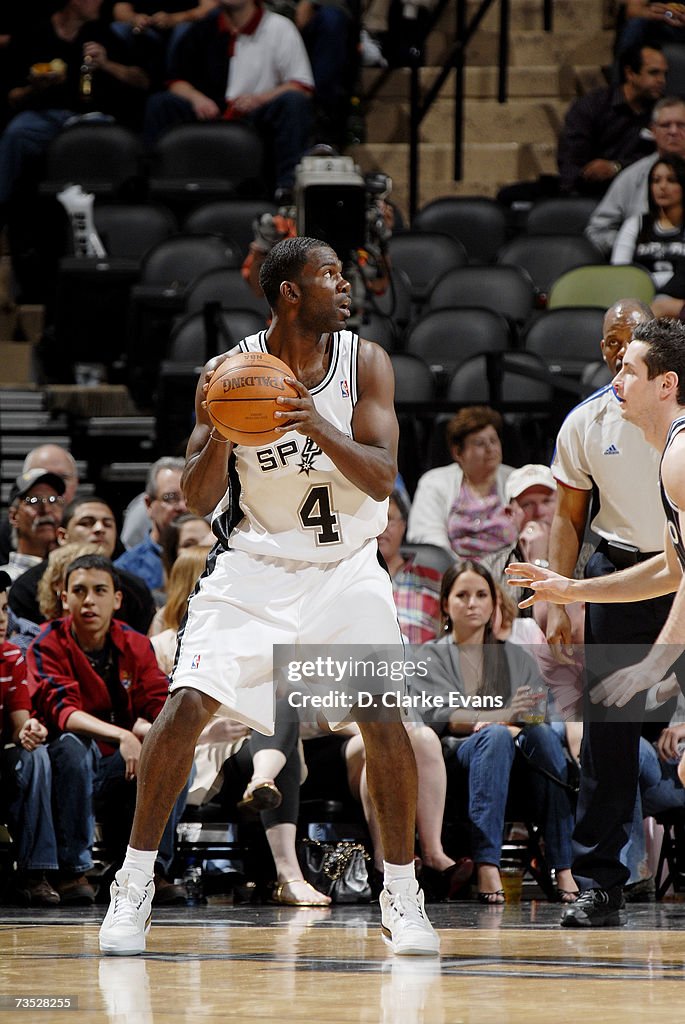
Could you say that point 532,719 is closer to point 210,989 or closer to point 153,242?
point 210,989

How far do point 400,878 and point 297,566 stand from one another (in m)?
0.82

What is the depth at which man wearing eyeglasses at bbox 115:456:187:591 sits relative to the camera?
7.40m

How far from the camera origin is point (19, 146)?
11.4m

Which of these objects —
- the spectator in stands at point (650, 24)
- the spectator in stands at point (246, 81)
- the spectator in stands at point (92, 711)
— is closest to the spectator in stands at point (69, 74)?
the spectator in stands at point (246, 81)

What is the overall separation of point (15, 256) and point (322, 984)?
8.67m

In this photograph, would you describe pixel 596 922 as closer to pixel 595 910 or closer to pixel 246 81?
pixel 595 910

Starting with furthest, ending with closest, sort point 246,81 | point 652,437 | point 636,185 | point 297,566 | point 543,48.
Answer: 1. point 543,48
2. point 246,81
3. point 636,185
4. point 297,566
5. point 652,437

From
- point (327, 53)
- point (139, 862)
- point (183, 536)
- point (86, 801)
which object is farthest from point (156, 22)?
point (139, 862)

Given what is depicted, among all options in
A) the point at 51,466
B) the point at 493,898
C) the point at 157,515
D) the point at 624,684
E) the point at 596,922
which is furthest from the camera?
the point at 51,466

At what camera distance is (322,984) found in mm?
3391

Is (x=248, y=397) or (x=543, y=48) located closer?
(x=248, y=397)

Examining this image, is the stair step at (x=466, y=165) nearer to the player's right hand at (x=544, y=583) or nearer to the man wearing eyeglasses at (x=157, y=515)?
the man wearing eyeglasses at (x=157, y=515)

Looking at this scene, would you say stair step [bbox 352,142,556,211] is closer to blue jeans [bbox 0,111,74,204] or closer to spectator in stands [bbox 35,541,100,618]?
blue jeans [bbox 0,111,74,204]

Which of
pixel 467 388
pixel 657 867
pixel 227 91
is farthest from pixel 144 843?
pixel 227 91
